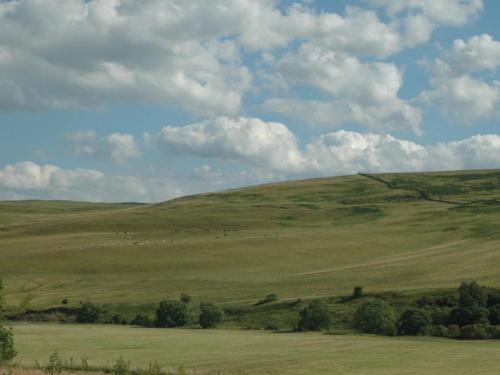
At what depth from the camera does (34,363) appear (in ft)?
159

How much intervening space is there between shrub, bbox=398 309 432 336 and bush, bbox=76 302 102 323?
119ft

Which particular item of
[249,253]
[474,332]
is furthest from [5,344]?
[249,253]

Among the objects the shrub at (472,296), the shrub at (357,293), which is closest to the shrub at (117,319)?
the shrub at (357,293)

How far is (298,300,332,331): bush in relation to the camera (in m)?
75.8

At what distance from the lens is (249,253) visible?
5340 inches

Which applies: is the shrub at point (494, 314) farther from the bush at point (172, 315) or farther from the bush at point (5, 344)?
the bush at point (5, 344)

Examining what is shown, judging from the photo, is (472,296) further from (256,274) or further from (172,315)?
(256,274)

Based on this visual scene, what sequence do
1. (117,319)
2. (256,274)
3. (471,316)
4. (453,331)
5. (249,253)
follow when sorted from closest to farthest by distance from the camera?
(453,331)
(471,316)
(117,319)
(256,274)
(249,253)

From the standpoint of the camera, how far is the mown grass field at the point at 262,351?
48219 millimetres

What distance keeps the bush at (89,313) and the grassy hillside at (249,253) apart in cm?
383

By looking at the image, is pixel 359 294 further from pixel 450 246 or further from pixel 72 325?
pixel 450 246

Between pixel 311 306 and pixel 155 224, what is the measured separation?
354ft

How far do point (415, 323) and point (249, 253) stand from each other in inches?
2615

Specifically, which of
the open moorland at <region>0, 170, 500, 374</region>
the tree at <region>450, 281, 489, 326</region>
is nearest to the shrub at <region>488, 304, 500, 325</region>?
the tree at <region>450, 281, 489, 326</region>
